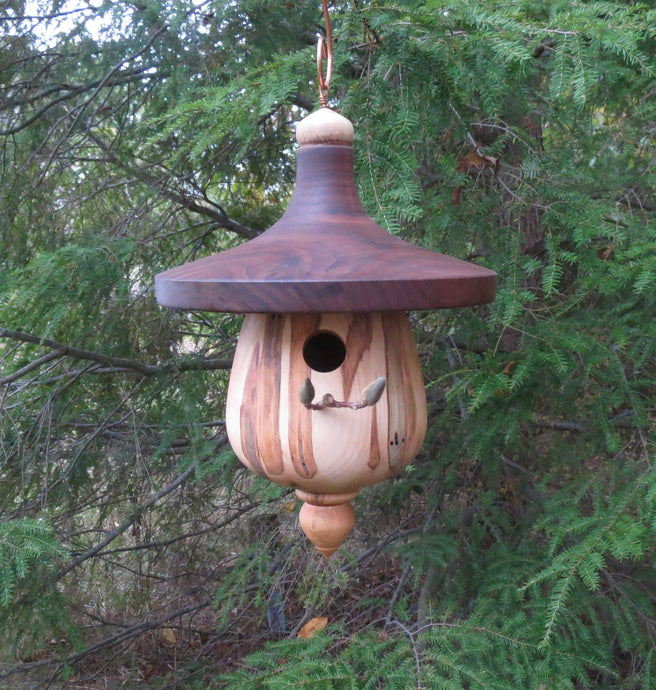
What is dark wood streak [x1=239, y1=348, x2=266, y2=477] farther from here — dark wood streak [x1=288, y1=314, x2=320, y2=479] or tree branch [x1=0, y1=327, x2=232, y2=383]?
tree branch [x1=0, y1=327, x2=232, y2=383]

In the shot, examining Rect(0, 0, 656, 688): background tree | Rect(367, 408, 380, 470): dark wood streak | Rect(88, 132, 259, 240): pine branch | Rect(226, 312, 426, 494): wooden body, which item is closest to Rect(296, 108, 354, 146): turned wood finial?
Rect(0, 0, 656, 688): background tree

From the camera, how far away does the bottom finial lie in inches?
58.4

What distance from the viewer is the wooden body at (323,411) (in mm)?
1364

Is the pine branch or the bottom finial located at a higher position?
the pine branch

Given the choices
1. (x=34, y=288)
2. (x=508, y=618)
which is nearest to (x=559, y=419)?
(x=508, y=618)

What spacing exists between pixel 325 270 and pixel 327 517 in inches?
25.3

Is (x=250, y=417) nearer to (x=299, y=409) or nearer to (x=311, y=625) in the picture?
(x=299, y=409)

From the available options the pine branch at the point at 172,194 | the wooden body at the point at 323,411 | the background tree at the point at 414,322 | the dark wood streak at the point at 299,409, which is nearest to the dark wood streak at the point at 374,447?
the wooden body at the point at 323,411

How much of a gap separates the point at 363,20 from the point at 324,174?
0.48m

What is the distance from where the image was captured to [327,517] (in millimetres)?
1496

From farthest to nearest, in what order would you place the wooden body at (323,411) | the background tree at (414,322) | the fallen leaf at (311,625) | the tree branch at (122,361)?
the fallen leaf at (311,625)
the tree branch at (122,361)
the background tree at (414,322)
the wooden body at (323,411)

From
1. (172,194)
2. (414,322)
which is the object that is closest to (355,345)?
(414,322)

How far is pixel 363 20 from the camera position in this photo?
1586 mm

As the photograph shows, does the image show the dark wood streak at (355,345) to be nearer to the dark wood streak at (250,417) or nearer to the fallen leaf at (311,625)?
the dark wood streak at (250,417)
